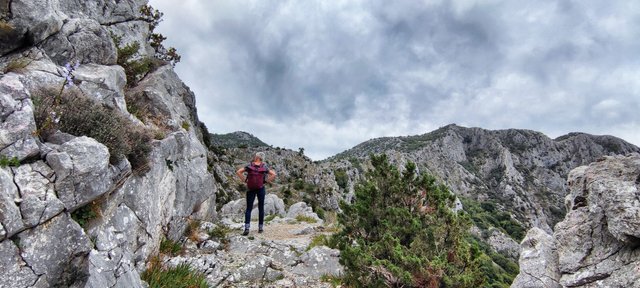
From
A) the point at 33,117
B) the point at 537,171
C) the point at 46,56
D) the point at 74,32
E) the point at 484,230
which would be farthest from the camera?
the point at 537,171

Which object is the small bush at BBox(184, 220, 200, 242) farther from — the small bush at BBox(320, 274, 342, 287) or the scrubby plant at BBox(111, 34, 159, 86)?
the scrubby plant at BBox(111, 34, 159, 86)

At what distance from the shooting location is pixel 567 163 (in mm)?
130875

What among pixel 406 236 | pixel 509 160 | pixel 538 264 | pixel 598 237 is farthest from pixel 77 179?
pixel 509 160

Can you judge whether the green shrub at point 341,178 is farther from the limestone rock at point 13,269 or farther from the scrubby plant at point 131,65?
the limestone rock at point 13,269

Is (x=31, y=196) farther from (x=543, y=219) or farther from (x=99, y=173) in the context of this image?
(x=543, y=219)

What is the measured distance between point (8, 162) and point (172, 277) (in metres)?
3.86

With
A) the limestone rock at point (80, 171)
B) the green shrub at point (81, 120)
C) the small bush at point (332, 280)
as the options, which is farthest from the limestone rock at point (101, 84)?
the small bush at point (332, 280)

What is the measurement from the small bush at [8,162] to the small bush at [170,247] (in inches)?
171

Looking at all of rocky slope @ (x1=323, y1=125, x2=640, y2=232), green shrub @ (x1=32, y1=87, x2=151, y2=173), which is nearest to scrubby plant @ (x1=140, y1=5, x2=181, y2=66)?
green shrub @ (x1=32, y1=87, x2=151, y2=173)

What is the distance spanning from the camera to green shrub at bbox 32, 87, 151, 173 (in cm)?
641

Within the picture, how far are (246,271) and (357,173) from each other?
192 ft

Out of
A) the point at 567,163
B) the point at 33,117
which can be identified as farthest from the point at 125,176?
the point at 567,163

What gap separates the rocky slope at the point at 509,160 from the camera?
104500mm

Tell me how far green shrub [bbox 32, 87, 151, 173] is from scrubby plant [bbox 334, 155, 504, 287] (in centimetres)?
537
